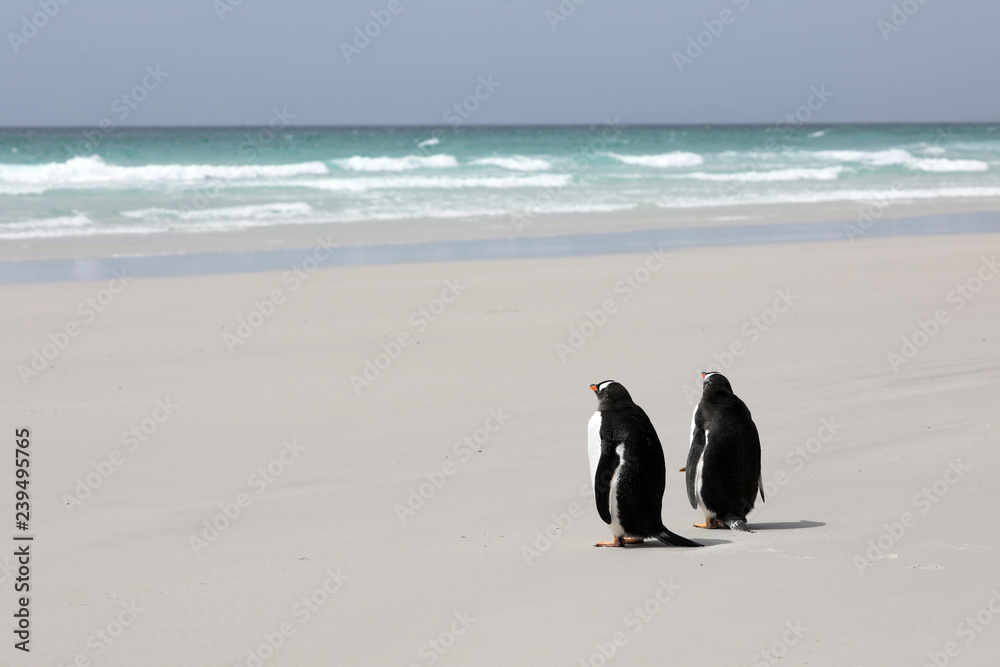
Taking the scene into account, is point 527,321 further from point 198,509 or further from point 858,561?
point 858,561

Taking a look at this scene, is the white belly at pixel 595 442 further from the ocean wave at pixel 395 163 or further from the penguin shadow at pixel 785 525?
the ocean wave at pixel 395 163

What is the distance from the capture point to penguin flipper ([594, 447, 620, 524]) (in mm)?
3662

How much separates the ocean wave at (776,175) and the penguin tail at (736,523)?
28146 millimetres

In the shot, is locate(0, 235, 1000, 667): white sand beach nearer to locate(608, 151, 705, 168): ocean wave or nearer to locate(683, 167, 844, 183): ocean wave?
locate(683, 167, 844, 183): ocean wave

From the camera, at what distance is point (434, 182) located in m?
31.1

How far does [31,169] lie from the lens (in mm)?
33938

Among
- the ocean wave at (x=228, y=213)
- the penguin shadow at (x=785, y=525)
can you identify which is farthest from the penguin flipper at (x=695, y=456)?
the ocean wave at (x=228, y=213)

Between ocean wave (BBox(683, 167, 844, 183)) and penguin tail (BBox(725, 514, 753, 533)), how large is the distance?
28146mm

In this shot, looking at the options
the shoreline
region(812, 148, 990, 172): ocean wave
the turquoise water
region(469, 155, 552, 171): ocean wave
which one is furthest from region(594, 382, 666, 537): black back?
region(812, 148, 990, 172): ocean wave

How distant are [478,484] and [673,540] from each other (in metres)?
1.10

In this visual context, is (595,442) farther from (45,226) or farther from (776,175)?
(776,175)

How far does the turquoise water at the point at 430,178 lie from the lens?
2078 cm

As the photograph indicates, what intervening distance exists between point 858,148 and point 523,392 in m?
47.8

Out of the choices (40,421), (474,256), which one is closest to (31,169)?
(474,256)
